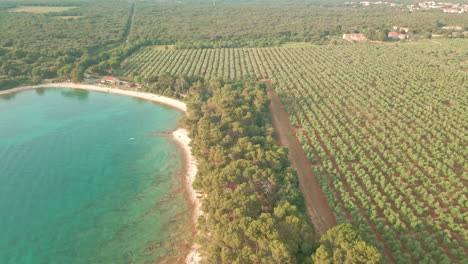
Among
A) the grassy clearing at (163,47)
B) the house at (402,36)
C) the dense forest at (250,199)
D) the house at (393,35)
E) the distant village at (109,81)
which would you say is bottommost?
the house at (402,36)

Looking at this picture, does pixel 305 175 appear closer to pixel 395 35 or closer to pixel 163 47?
pixel 163 47

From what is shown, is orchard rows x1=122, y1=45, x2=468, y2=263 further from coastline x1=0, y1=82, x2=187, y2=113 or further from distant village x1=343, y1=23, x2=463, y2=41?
distant village x1=343, y1=23, x2=463, y2=41

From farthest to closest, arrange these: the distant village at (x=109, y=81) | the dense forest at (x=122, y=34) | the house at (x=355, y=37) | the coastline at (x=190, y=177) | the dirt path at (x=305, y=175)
Result: 1. the house at (x=355, y=37)
2. the dense forest at (x=122, y=34)
3. the distant village at (x=109, y=81)
4. the dirt path at (x=305, y=175)
5. the coastline at (x=190, y=177)

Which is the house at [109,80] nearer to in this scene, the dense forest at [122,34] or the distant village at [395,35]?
the dense forest at [122,34]

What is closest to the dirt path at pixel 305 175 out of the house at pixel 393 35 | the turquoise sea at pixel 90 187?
the turquoise sea at pixel 90 187

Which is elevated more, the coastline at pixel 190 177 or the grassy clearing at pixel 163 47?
the grassy clearing at pixel 163 47

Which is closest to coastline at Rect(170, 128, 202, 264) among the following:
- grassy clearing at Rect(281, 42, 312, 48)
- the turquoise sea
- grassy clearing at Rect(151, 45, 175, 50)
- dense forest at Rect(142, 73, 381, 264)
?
the turquoise sea

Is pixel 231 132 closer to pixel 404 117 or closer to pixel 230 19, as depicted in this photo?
pixel 404 117
